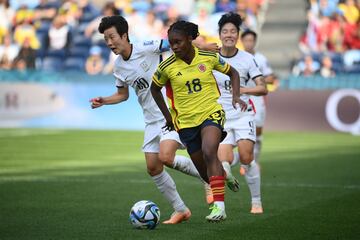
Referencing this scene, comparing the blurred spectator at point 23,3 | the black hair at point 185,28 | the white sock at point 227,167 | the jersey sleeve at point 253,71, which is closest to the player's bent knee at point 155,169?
the white sock at point 227,167

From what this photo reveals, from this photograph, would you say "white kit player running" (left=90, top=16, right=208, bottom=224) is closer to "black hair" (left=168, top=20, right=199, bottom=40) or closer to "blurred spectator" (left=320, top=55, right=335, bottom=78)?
"black hair" (left=168, top=20, right=199, bottom=40)

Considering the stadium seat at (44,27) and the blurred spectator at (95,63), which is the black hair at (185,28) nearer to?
the blurred spectator at (95,63)

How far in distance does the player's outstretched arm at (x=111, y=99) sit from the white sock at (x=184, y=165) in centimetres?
90

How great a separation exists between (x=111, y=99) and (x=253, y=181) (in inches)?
76.1

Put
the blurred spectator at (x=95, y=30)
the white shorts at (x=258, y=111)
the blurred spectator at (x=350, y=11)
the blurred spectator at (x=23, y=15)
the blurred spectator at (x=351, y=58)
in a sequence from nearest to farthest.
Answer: the white shorts at (x=258, y=111), the blurred spectator at (x=351, y=58), the blurred spectator at (x=350, y=11), the blurred spectator at (x=95, y=30), the blurred spectator at (x=23, y=15)

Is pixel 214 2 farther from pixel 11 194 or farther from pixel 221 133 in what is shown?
pixel 221 133

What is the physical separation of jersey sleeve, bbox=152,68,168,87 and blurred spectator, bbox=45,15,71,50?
21033mm

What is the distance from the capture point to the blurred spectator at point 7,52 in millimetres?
28689

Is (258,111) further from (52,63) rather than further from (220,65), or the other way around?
(52,63)

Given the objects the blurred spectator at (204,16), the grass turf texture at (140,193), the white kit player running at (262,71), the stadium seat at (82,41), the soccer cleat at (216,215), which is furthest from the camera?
the stadium seat at (82,41)

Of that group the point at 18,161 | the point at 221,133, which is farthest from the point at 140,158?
the point at 221,133

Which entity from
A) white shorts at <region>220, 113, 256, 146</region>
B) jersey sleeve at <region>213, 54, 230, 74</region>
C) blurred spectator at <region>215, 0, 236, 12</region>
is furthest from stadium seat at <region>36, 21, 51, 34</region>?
jersey sleeve at <region>213, 54, 230, 74</region>

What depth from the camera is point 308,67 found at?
26031 mm

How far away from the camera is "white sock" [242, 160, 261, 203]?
10195mm
